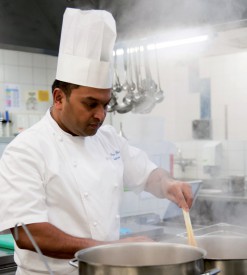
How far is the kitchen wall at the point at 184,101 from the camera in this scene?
4484 mm

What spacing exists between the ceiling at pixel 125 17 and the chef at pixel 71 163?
0.51 feet

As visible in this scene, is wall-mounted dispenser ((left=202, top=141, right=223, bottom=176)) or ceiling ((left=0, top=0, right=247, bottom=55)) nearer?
ceiling ((left=0, top=0, right=247, bottom=55))

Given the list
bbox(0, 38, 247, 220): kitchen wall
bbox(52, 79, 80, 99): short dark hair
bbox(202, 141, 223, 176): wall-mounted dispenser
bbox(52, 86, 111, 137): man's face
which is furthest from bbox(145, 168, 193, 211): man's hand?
bbox(202, 141, 223, 176): wall-mounted dispenser

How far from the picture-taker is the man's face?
1564mm

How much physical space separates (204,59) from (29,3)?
3459mm

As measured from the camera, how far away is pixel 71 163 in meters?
1.65

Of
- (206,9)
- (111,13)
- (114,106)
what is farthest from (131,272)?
(114,106)

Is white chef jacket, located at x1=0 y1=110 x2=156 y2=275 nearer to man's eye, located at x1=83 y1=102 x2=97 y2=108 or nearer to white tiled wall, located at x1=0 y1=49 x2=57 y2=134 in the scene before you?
man's eye, located at x1=83 y1=102 x2=97 y2=108

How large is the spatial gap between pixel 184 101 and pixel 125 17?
11.5ft

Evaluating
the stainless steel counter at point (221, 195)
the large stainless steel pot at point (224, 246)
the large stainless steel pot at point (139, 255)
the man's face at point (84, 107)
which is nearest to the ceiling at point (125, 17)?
the man's face at point (84, 107)

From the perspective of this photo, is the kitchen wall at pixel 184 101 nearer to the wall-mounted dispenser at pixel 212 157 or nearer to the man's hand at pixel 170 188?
the wall-mounted dispenser at pixel 212 157

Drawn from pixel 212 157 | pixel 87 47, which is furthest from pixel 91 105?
pixel 212 157

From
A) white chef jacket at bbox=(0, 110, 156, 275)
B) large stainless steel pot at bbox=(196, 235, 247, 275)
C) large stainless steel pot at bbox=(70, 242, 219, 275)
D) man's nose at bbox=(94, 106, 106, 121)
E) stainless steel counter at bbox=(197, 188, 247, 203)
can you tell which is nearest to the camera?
large stainless steel pot at bbox=(70, 242, 219, 275)

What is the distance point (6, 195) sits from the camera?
1447 millimetres
